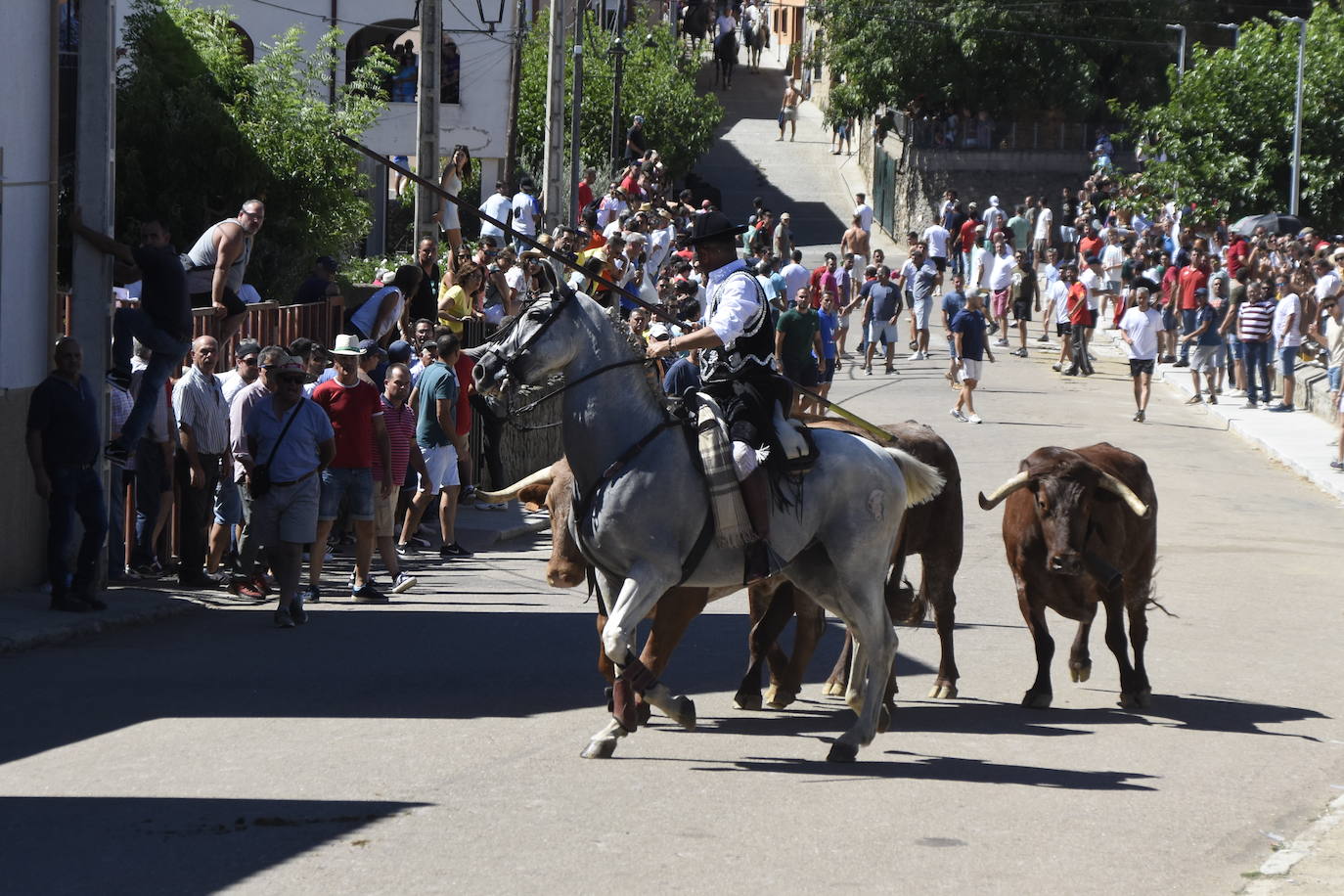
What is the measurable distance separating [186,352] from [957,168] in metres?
42.9

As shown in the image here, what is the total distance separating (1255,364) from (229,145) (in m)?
16.2

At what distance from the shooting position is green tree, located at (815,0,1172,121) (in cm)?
5416

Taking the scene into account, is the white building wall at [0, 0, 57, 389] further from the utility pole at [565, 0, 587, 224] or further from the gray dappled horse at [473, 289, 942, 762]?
the utility pole at [565, 0, 587, 224]

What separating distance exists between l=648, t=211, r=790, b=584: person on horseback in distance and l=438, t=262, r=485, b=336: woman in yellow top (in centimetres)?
947

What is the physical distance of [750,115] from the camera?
72000mm

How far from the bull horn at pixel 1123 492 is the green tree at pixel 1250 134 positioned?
108ft

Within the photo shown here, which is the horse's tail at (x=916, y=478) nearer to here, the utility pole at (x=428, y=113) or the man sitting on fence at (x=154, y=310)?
the man sitting on fence at (x=154, y=310)

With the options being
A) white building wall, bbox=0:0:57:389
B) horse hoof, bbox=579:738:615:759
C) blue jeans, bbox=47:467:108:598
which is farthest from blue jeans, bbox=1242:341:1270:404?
horse hoof, bbox=579:738:615:759

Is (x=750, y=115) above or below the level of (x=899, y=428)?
above

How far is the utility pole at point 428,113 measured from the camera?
2041 centimetres

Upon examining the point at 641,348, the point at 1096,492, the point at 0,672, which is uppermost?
the point at 641,348

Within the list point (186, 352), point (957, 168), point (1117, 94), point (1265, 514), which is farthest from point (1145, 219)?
Answer: point (186, 352)

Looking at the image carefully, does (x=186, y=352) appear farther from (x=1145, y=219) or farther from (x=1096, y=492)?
(x=1145, y=219)

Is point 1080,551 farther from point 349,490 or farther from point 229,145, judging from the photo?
point 229,145
